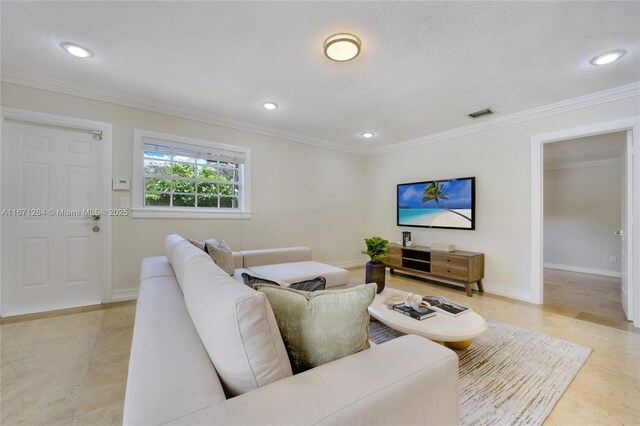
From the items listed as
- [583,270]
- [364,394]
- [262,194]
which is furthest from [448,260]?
[583,270]

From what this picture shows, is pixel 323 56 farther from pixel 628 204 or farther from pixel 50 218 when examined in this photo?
pixel 628 204

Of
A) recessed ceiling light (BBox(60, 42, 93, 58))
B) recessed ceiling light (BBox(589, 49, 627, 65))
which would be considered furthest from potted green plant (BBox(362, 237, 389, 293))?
recessed ceiling light (BBox(60, 42, 93, 58))

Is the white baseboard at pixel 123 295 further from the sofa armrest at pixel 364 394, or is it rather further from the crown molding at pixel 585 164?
the crown molding at pixel 585 164

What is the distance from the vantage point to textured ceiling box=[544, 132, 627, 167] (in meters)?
3.78

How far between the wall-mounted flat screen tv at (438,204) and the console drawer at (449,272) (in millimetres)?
689

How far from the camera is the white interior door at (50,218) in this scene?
2.62m

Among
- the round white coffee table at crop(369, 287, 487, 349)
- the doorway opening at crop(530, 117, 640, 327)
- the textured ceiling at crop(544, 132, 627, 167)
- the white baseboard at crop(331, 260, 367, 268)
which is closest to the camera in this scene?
the round white coffee table at crop(369, 287, 487, 349)

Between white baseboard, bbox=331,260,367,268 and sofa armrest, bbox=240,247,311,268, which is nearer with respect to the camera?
sofa armrest, bbox=240,247,311,268

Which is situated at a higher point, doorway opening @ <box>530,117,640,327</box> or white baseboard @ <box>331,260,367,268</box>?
doorway opening @ <box>530,117,640,327</box>

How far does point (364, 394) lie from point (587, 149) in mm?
5752

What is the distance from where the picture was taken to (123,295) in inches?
121

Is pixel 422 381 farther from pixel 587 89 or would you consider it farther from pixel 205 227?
pixel 587 89

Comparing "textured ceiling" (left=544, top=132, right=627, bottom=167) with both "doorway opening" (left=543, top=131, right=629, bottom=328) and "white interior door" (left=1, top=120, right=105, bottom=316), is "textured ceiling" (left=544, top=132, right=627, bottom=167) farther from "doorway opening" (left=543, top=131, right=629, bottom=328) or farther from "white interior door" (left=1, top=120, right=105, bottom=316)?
"white interior door" (left=1, top=120, right=105, bottom=316)

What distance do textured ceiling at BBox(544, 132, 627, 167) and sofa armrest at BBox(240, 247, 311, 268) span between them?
391cm
